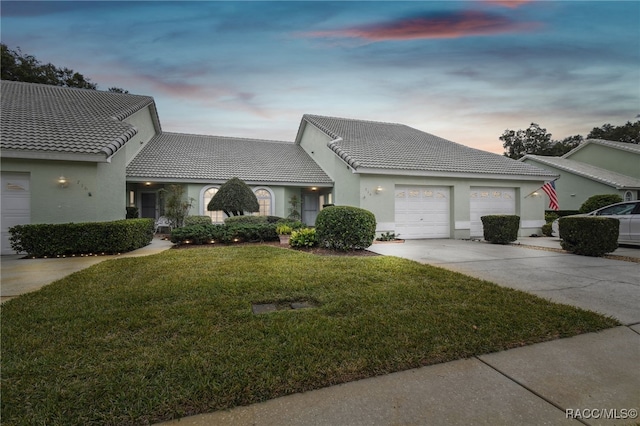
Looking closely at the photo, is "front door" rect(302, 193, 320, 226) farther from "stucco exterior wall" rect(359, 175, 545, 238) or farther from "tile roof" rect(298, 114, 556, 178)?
"stucco exterior wall" rect(359, 175, 545, 238)

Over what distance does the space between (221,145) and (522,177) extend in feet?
56.5

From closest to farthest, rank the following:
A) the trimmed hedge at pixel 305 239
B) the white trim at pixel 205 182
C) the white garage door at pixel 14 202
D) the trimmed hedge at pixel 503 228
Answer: the white garage door at pixel 14 202 → the trimmed hedge at pixel 305 239 → the trimmed hedge at pixel 503 228 → the white trim at pixel 205 182

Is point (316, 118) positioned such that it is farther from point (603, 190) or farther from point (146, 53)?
point (603, 190)

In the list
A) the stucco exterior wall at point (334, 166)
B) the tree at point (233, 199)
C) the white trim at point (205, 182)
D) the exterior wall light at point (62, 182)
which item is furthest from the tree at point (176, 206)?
the stucco exterior wall at point (334, 166)

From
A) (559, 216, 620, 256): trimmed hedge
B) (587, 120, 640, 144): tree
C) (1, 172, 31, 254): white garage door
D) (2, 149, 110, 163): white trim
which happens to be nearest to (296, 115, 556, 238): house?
(559, 216, 620, 256): trimmed hedge

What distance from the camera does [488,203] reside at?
13773mm

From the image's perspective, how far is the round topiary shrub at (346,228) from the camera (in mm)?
8203

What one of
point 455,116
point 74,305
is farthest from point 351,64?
point 74,305

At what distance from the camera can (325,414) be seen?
6.35 ft

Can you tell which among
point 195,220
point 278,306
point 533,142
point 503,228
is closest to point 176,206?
point 195,220

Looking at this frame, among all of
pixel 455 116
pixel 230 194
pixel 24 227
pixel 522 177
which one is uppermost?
pixel 455 116

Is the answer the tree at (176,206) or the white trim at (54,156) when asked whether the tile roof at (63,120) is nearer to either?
the white trim at (54,156)

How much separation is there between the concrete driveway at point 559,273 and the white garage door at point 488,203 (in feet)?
13.8

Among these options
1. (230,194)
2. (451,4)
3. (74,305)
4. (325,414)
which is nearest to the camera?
(325,414)
